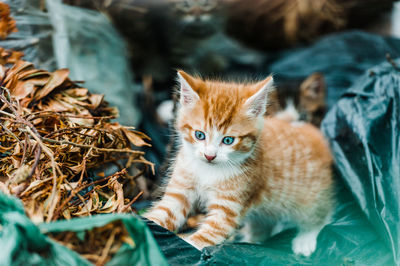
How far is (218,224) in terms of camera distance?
1.27 m

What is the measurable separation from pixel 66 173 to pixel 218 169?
1.91 feet

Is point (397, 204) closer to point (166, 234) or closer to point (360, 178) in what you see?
point (360, 178)

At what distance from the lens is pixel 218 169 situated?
1.35 meters

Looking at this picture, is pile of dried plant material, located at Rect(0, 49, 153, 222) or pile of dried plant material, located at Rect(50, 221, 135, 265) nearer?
pile of dried plant material, located at Rect(50, 221, 135, 265)

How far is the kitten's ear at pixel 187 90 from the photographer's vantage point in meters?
1.25

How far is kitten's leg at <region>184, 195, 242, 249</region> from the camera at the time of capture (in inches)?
47.2

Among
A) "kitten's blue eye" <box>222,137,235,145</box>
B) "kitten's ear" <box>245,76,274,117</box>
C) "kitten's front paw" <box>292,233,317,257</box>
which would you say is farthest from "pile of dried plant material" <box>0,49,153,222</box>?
"kitten's front paw" <box>292,233,317,257</box>

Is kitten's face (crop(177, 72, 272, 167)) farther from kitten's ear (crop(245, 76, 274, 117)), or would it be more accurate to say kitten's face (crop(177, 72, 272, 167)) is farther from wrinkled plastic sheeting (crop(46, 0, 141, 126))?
wrinkled plastic sheeting (crop(46, 0, 141, 126))

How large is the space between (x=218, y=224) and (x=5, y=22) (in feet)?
4.35

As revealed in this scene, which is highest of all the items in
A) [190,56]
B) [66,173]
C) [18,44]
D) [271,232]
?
[190,56]

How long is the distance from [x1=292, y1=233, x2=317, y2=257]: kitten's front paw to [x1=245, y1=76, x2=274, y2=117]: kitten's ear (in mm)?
629

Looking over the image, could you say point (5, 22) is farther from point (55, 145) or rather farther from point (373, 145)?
point (373, 145)

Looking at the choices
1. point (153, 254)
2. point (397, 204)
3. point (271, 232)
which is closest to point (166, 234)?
point (153, 254)

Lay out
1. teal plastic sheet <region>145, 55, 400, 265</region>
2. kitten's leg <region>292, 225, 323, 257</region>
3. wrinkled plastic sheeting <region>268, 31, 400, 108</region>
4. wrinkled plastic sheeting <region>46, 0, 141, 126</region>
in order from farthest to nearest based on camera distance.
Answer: wrinkled plastic sheeting <region>268, 31, 400, 108</region> → wrinkled plastic sheeting <region>46, 0, 141, 126</region> → kitten's leg <region>292, 225, 323, 257</region> → teal plastic sheet <region>145, 55, 400, 265</region>
